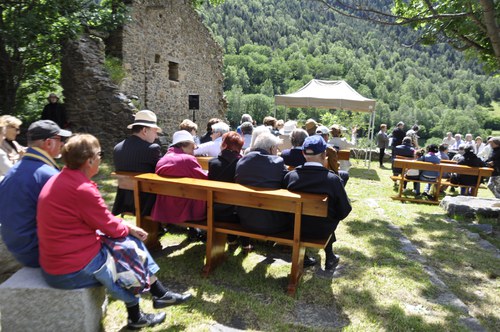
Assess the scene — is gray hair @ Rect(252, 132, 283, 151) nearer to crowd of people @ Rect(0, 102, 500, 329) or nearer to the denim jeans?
crowd of people @ Rect(0, 102, 500, 329)

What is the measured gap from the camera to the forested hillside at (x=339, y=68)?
9550 cm

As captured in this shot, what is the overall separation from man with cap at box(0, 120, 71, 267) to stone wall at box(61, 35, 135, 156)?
6620 mm

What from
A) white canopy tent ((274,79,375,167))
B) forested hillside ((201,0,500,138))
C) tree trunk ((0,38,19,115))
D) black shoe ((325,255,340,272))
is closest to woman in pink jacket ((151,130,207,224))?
black shoe ((325,255,340,272))

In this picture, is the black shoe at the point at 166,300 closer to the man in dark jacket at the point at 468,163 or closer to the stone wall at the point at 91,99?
the stone wall at the point at 91,99

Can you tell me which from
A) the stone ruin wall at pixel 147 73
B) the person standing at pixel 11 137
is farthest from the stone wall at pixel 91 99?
the person standing at pixel 11 137

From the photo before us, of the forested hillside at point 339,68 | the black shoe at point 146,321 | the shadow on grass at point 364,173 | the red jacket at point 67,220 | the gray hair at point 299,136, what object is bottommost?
the shadow on grass at point 364,173

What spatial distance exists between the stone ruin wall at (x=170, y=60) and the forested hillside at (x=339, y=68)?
6636cm

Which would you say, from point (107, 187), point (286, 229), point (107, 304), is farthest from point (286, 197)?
point (107, 187)

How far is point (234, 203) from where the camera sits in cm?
333

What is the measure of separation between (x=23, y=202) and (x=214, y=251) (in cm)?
181

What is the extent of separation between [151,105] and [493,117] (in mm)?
121644

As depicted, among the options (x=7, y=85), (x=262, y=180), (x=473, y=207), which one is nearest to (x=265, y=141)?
(x=262, y=180)

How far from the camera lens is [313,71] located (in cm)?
10206

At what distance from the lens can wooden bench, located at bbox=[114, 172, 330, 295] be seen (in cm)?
312
